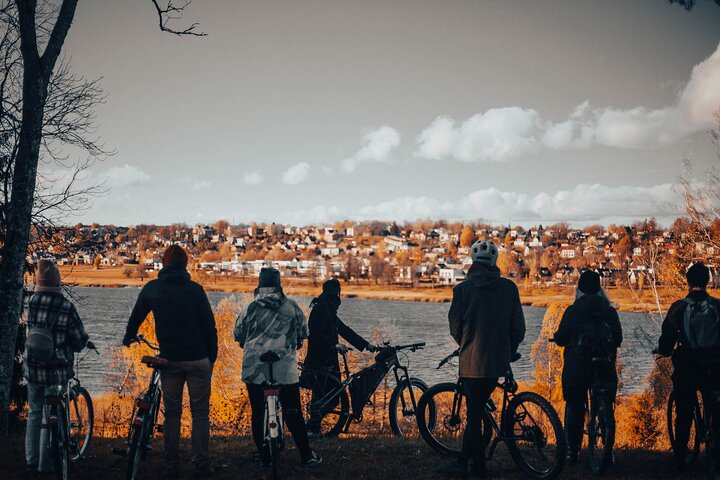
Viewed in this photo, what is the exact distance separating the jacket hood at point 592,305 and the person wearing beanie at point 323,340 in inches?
111

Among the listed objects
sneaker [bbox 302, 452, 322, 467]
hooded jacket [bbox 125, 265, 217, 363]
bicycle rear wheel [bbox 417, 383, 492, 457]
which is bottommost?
sneaker [bbox 302, 452, 322, 467]

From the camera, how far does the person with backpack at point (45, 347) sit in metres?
A: 5.84

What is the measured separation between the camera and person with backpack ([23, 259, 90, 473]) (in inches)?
230

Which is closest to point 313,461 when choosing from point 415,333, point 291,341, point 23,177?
point 291,341

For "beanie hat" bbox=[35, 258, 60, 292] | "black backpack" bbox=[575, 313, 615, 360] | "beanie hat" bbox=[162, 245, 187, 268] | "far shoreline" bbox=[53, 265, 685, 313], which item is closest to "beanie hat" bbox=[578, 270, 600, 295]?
"black backpack" bbox=[575, 313, 615, 360]

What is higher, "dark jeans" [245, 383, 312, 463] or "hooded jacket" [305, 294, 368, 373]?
"hooded jacket" [305, 294, 368, 373]

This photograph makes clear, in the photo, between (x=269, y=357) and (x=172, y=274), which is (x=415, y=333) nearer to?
(x=269, y=357)

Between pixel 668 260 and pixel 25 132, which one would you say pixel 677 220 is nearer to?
pixel 668 260

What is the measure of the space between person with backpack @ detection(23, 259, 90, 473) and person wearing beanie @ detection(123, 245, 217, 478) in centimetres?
59

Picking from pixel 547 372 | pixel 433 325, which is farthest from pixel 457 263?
pixel 547 372

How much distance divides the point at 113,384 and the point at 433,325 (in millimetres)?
36908

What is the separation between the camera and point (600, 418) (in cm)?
652

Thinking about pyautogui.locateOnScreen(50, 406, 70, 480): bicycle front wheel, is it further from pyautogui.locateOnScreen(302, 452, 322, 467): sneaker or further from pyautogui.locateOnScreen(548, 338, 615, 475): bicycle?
pyautogui.locateOnScreen(548, 338, 615, 475): bicycle

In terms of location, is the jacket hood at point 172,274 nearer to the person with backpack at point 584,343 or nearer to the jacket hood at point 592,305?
the person with backpack at point 584,343
